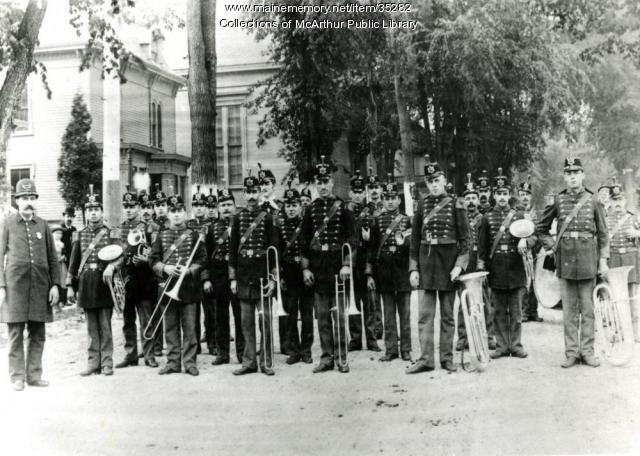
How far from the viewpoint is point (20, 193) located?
22.4ft

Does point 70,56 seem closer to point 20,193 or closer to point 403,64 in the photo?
point 403,64

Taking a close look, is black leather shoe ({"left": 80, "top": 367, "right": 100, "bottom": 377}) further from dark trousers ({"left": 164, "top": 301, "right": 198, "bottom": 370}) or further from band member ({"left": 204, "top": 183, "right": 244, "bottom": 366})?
band member ({"left": 204, "top": 183, "right": 244, "bottom": 366})

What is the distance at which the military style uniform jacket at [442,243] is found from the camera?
6.98 meters

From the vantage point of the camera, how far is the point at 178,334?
7520 millimetres

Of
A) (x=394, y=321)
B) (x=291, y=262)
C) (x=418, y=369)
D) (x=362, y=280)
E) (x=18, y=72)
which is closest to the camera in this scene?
(x=418, y=369)

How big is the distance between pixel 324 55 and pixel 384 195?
376 centimetres

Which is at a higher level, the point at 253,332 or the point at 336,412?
the point at 253,332

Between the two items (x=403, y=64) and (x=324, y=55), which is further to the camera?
(x=403, y=64)

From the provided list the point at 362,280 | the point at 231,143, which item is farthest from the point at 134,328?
the point at 231,143

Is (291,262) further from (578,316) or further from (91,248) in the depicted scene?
(578,316)

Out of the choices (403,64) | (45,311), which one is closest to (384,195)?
(45,311)

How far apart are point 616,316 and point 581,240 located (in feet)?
2.67

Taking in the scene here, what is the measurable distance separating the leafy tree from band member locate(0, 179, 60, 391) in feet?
41.4

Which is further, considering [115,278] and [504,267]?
[115,278]
